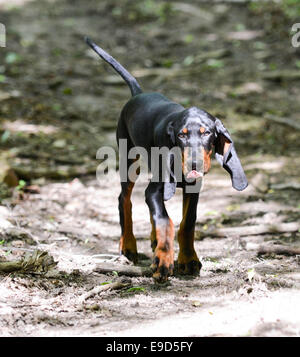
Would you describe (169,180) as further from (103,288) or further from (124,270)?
(103,288)

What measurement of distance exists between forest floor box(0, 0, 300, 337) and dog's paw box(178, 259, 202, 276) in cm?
8

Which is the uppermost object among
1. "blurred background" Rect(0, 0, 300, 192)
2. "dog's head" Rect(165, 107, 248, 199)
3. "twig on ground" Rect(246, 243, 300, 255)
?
"blurred background" Rect(0, 0, 300, 192)

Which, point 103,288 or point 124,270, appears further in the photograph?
point 124,270

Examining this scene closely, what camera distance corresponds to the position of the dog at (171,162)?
3.95 metres

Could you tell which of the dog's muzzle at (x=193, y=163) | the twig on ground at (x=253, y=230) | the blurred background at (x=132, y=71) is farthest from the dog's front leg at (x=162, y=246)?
the blurred background at (x=132, y=71)

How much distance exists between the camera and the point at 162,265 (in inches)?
162

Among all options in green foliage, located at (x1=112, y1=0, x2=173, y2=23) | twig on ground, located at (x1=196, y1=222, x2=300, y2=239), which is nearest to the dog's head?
twig on ground, located at (x1=196, y1=222, x2=300, y2=239)

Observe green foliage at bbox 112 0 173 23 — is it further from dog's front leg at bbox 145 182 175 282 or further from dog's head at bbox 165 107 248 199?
dog's front leg at bbox 145 182 175 282

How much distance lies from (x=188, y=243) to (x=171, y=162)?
787mm

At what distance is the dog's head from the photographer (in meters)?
3.83

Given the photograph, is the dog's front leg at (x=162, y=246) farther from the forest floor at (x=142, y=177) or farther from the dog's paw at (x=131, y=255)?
the dog's paw at (x=131, y=255)

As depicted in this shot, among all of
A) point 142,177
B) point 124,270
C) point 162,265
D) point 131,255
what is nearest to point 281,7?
point 142,177

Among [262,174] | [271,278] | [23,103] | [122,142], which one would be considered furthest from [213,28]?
[271,278]

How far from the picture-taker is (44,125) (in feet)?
31.1
